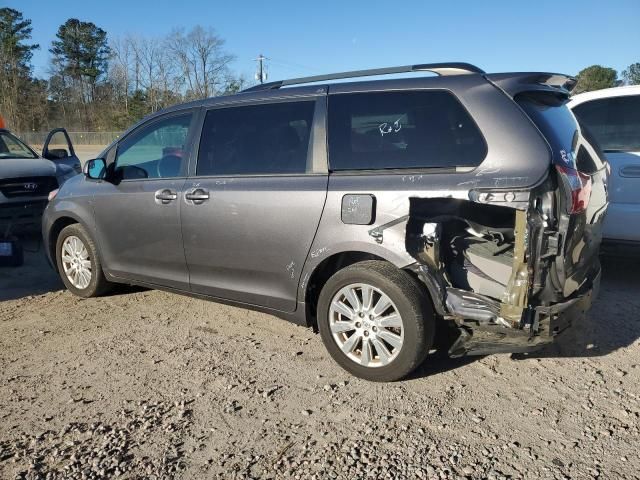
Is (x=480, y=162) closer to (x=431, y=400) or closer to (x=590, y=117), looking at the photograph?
(x=431, y=400)

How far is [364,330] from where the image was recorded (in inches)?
139

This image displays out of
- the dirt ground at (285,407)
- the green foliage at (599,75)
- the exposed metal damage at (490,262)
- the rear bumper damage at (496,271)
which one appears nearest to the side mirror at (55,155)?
the dirt ground at (285,407)

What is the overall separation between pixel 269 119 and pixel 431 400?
2295 mm

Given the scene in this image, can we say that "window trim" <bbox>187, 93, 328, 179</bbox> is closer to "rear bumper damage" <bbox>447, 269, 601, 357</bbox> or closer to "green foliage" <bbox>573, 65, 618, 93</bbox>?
"rear bumper damage" <bbox>447, 269, 601, 357</bbox>

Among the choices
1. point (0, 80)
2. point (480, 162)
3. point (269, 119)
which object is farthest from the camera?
point (0, 80)

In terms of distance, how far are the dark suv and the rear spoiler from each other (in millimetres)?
13

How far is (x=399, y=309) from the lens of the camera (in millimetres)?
3338

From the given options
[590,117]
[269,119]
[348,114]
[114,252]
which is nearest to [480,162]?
[348,114]

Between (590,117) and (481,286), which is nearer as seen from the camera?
(481,286)

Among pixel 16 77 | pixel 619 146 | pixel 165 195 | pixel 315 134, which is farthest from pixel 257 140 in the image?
pixel 16 77

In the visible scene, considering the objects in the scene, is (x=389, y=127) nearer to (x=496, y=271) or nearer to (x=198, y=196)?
(x=496, y=271)

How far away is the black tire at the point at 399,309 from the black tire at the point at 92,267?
8.76 feet

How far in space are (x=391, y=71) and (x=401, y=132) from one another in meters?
0.60

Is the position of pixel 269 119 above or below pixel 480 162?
above
